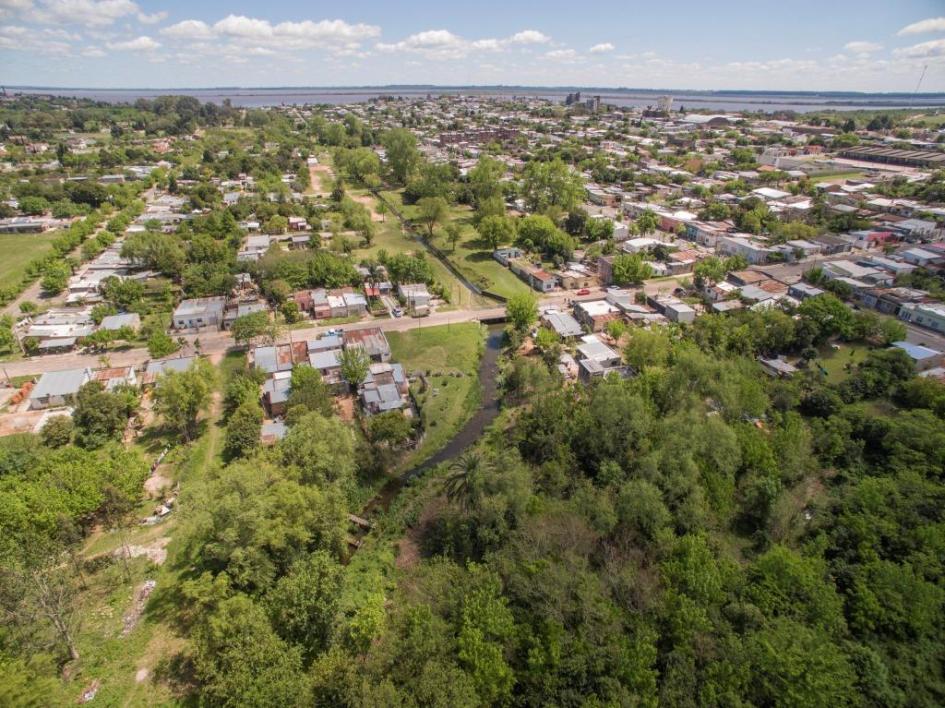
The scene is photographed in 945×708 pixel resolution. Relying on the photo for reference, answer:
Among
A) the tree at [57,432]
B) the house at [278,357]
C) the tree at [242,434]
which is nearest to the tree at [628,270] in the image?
the house at [278,357]

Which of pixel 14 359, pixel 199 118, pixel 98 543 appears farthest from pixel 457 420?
pixel 199 118

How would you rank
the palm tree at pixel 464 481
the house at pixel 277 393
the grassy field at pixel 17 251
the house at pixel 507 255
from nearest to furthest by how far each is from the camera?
the palm tree at pixel 464 481 → the house at pixel 277 393 → the grassy field at pixel 17 251 → the house at pixel 507 255

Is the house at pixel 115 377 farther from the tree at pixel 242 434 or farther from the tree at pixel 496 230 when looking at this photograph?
the tree at pixel 496 230

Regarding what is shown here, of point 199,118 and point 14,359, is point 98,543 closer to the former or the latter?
point 14,359

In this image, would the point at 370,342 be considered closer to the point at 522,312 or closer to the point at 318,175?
the point at 522,312

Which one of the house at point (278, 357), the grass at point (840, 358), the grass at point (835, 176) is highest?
the grass at point (835, 176)

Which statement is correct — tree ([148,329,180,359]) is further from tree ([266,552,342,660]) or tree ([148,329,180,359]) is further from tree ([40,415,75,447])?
tree ([266,552,342,660])
